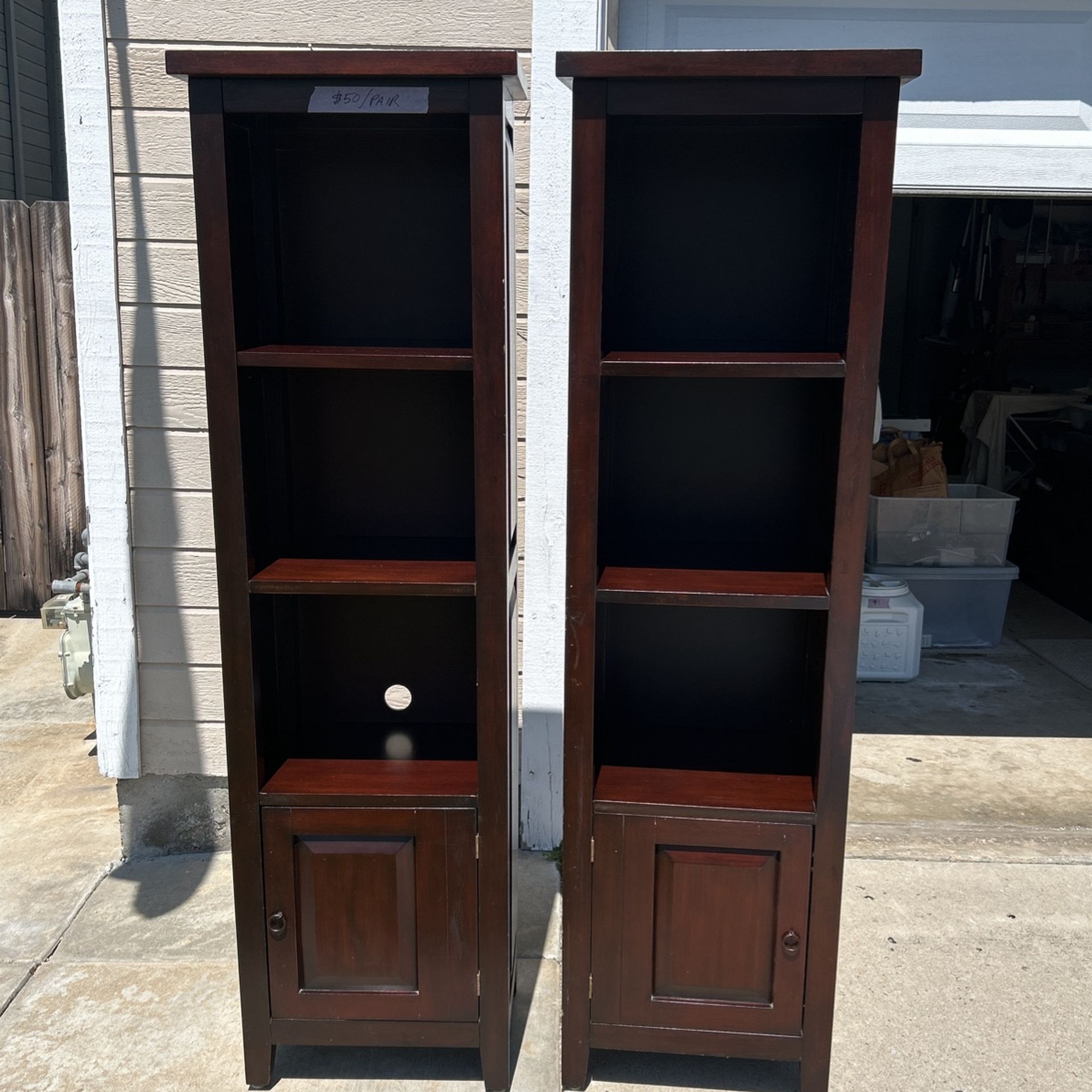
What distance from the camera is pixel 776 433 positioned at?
91.0 inches

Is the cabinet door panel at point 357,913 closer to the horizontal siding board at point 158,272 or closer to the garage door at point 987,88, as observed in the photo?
the horizontal siding board at point 158,272

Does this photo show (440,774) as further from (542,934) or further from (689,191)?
(689,191)

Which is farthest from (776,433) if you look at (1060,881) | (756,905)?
(1060,881)

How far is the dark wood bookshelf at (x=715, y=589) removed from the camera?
1979 millimetres

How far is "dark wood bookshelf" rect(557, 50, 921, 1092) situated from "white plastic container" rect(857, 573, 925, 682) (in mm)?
2279

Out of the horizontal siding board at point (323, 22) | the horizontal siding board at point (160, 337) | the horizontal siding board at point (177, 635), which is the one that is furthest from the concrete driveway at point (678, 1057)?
the horizontal siding board at point (323, 22)

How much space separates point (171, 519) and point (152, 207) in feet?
2.65

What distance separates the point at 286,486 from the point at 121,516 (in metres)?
0.86

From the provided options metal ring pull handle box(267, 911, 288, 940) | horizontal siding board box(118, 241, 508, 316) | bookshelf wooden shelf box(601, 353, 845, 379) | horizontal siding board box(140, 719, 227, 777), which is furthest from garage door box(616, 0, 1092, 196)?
metal ring pull handle box(267, 911, 288, 940)

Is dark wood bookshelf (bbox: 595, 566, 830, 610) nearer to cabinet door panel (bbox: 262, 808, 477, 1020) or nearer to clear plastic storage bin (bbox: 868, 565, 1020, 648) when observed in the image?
cabinet door panel (bbox: 262, 808, 477, 1020)

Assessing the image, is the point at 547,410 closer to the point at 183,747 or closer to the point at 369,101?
the point at 369,101

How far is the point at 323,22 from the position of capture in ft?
8.90

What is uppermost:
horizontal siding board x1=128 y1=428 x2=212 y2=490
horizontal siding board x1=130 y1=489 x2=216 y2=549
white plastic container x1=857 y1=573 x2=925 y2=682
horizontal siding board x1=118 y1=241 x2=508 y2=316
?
horizontal siding board x1=118 y1=241 x2=508 y2=316

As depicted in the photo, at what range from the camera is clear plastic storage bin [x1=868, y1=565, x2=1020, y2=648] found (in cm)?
491
